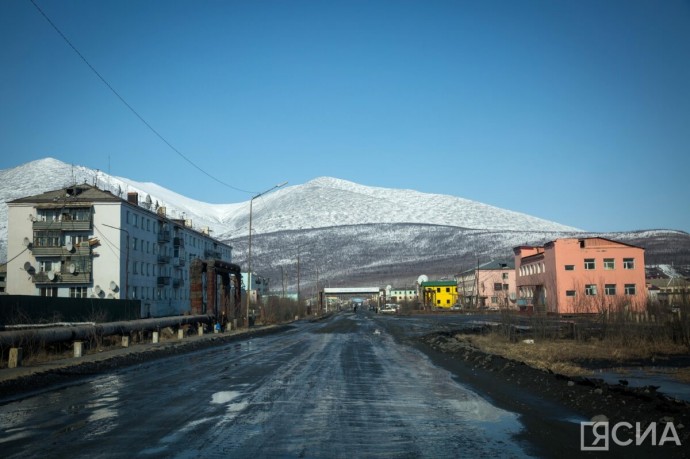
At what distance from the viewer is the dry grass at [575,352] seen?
19.9m

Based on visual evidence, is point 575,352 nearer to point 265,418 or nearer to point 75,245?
point 265,418

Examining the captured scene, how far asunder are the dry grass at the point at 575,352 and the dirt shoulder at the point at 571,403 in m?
2.40

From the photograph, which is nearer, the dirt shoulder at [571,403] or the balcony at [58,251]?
the dirt shoulder at [571,403]

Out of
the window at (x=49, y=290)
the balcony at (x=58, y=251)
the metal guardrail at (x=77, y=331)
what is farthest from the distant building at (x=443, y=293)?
the metal guardrail at (x=77, y=331)

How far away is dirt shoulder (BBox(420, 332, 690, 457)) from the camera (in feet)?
29.2

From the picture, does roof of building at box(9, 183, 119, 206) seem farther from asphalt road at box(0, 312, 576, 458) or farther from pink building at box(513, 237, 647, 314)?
asphalt road at box(0, 312, 576, 458)

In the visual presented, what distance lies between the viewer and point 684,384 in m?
14.6

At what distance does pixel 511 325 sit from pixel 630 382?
56.8ft

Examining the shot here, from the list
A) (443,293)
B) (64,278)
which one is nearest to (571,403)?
(64,278)

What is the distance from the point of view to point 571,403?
12.2 meters

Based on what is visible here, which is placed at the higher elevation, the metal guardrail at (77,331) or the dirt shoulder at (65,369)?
the metal guardrail at (77,331)

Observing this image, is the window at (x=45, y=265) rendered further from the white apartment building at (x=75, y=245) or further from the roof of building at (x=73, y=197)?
the roof of building at (x=73, y=197)

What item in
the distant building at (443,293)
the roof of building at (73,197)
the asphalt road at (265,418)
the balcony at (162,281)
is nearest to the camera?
the asphalt road at (265,418)

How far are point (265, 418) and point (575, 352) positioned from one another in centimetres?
1736
